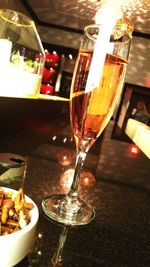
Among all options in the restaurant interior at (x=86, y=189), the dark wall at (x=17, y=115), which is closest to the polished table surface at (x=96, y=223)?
the restaurant interior at (x=86, y=189)

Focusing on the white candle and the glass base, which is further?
the white candle

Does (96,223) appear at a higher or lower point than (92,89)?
lower

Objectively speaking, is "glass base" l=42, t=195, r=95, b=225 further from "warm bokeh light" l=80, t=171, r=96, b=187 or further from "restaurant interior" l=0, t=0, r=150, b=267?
"warm bokeh light" l=80, t=171, r=96, b=187

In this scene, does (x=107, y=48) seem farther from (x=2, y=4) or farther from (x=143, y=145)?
(x=2, y=4)

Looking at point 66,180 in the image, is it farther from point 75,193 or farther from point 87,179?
point 75,193

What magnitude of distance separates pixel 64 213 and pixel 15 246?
19 centimetres

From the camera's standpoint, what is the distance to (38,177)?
651 mm

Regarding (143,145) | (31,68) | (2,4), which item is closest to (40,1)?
(2,4)

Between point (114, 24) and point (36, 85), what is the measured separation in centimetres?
93

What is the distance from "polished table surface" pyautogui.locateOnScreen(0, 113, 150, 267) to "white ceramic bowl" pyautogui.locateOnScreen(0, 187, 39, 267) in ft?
0.05

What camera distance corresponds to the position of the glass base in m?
0.47

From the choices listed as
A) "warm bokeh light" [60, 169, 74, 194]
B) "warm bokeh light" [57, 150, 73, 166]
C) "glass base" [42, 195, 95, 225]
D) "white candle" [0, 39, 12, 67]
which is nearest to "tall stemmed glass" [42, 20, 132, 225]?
"glass base" [42, 195, 95, 225]

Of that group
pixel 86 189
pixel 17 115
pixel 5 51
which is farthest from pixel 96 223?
pixel 5 51

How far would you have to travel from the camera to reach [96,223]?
0.48 m
